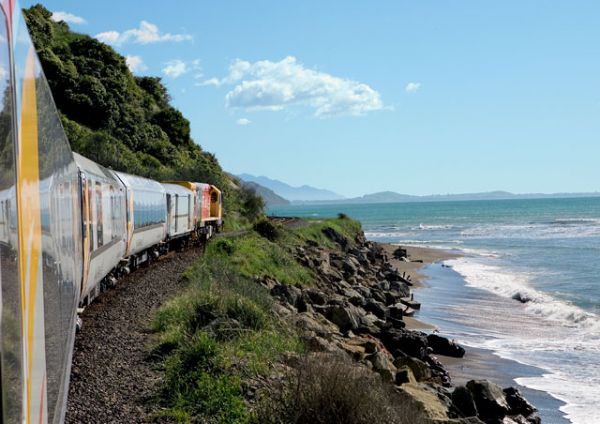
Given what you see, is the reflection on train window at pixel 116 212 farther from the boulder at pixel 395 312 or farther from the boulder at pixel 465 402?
the boulder at pixel 395 312

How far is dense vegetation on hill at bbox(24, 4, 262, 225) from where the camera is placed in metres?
55.0

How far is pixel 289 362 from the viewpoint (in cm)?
1070

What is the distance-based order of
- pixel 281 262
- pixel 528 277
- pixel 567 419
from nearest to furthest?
1. pixel 567 419
2. pixel 281 262
3. pixel 528 277

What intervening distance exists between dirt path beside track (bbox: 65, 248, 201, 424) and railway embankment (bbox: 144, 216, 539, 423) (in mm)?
151

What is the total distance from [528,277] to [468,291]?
7340 mm

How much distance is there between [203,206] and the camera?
37219mm

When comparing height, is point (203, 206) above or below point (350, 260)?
above

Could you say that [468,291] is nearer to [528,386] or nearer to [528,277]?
[528,277]

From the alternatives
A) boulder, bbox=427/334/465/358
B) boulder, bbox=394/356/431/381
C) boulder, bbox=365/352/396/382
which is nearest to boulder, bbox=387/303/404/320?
boulder, bbox=427/334/465/358

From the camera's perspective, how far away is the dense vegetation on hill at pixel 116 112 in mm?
55000

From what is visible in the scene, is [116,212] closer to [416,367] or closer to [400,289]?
[416,367]

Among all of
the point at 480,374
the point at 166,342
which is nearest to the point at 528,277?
the point at 480,374

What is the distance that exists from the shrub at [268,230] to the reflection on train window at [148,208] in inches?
509

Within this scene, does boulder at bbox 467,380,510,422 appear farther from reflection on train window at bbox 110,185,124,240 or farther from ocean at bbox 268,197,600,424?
reflection on train window at bbox 110,185,124,240
